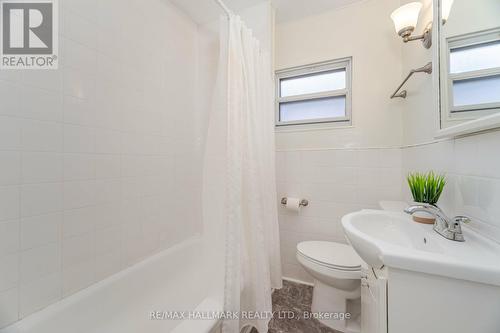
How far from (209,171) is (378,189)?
4.26ft

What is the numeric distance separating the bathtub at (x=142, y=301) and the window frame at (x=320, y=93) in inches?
57.2

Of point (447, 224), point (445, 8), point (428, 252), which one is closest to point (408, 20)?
point (445, 8)

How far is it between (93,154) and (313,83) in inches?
70.5

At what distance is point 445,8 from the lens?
0.89 m

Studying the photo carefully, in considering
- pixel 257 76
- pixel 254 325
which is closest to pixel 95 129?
pixel 257 76

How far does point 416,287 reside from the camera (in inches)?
20.6

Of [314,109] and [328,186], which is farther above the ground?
[314,109]

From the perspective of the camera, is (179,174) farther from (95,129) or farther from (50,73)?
(50,73)

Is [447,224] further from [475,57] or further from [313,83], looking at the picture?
[313,83]

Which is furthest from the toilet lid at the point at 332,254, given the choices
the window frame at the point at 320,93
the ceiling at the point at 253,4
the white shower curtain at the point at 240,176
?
the ceiling at the point at 253,4

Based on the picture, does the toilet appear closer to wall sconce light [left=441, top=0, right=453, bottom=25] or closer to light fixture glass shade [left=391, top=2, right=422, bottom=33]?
wall sconce light [left=441, top=0, right=453, bottom=25]

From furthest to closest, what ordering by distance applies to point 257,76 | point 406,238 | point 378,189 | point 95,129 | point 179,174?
point 179,174
point 378,189
point 257,76
point 95,129
point 406,238

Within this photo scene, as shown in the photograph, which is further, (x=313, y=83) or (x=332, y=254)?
(x=313, y=83)

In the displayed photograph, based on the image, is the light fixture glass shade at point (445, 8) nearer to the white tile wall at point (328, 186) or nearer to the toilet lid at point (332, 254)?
the white tile wall at point (328, 186)
